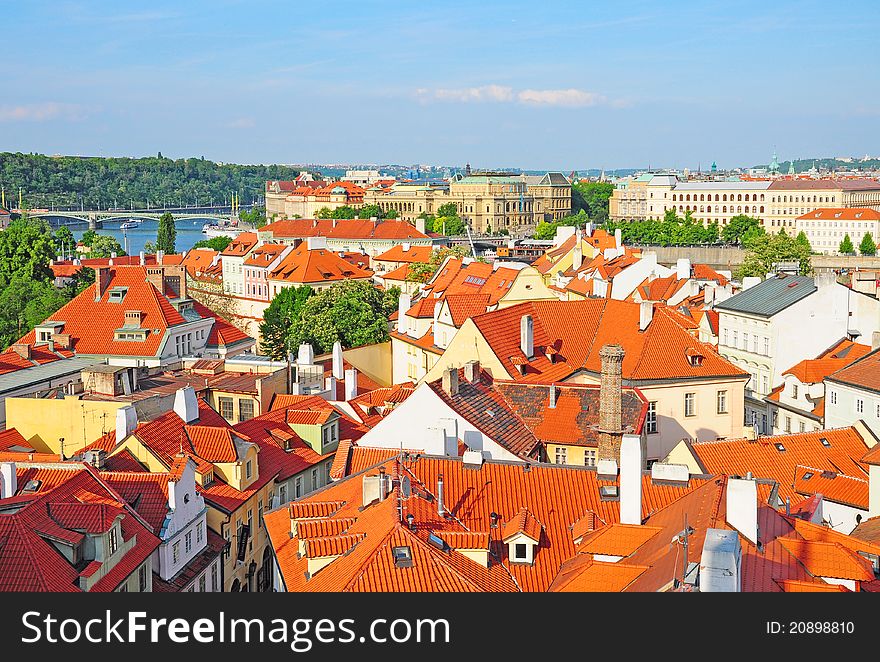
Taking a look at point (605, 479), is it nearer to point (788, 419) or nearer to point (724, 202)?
point (788, 419)

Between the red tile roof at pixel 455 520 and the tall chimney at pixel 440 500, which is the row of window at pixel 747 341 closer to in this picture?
the red tile roof at pixel 455 520

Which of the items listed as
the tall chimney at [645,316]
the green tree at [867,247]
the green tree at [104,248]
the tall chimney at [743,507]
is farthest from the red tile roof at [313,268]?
the tall chimney at [743,507]

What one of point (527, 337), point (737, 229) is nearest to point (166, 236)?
point (737, 229)

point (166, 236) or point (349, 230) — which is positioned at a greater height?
point (349, 230)

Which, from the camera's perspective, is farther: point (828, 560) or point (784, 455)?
point (784, 455)

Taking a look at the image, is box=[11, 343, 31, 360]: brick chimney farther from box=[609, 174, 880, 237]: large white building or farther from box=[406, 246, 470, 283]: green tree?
box=[609, 174, 880, 237]: large white building

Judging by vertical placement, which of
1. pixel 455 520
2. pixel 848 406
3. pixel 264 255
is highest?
pixel 264 255

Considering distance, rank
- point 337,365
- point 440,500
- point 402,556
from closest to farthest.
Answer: point 402,556 → point 440,500 → point 337,365

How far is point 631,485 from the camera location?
15969 mm

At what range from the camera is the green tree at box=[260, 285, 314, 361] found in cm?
4872

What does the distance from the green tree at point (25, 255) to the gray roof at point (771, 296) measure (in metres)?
35.3

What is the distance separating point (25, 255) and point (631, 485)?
168 ft

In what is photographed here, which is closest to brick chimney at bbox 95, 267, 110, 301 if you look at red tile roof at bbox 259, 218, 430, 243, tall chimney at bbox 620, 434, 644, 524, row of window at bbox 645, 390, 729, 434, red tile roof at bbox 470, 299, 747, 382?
red tile roof at bbox 470, 299, 747, 382

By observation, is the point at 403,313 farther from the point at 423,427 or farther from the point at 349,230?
the point at 349,230
